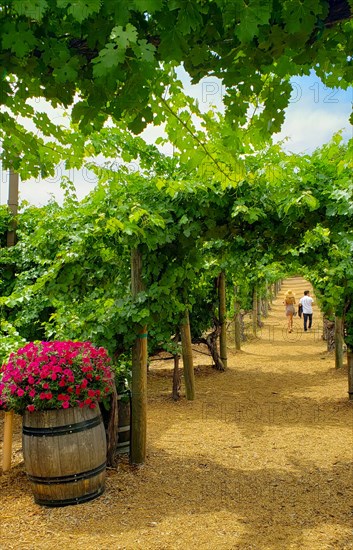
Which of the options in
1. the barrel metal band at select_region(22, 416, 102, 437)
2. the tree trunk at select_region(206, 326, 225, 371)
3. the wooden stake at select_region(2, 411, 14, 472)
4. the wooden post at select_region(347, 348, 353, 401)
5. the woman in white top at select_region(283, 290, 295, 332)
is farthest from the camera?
the woman in white top at select_region(283, 290, 295, 332)

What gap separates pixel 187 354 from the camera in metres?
8.25

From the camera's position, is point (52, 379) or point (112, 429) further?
point (112, 429)

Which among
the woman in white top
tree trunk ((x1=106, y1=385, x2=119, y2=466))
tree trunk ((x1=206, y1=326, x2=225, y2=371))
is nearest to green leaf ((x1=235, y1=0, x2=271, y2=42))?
tree trunk ((x1=106, y1=385, x2=119, y2=466))

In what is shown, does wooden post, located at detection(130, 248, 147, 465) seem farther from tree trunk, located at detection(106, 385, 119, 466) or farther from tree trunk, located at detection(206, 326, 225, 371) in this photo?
tree trunk, located at detection(206, 326, 225, 371)

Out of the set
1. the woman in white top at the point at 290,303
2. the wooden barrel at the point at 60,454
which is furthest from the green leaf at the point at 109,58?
the woman in white top at the point at 290,303

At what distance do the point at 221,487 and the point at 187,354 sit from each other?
357cm

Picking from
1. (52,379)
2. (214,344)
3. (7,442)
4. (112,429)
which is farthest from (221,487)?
(214,344)

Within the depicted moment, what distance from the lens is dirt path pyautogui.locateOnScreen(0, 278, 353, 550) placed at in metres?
3.67

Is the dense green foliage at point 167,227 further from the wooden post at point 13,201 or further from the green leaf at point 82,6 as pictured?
the green leaf at point 82,6

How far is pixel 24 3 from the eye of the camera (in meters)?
1.50

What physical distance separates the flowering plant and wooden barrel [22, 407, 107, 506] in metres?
0.09

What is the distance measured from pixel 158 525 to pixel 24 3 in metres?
3.50

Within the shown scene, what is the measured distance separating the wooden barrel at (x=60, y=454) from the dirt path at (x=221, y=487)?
131 mm

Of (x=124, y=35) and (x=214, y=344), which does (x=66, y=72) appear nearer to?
(x=124, y=35)
